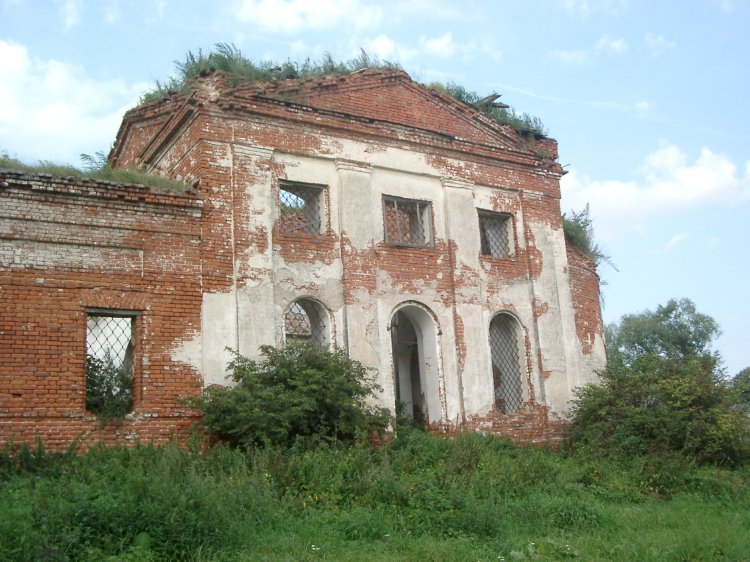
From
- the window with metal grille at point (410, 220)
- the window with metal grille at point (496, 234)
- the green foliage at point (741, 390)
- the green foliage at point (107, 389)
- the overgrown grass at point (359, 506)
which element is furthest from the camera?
the window with metal grille at point (496, 234)

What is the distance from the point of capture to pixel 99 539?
26.8ft

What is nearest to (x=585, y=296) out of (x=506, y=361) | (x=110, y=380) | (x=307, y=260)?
(x=506, y=361)

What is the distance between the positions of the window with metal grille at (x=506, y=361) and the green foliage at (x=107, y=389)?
744 centimetres

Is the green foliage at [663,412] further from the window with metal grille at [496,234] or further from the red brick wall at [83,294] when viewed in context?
the red brick wall at [83,294]

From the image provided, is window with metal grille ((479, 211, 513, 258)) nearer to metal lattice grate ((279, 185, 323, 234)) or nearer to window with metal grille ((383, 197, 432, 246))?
window with metal grille ((383, 197, 432, 246))

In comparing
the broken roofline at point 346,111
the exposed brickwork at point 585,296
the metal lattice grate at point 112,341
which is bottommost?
the metal lattice grate at point 112,341

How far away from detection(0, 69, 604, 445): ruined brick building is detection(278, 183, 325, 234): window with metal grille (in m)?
0.05

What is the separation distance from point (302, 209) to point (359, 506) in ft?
23.0

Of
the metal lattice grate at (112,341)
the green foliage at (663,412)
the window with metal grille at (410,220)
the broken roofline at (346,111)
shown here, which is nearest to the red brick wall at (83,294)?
the metal lattice grate at (112,341)

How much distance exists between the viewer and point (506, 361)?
17297 mm

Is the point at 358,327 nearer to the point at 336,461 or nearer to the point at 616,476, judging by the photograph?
the point at 336,461

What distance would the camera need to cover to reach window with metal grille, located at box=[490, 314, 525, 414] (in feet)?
56.1

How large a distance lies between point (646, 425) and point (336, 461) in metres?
6.39

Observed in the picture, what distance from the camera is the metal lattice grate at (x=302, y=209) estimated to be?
1539 cm
